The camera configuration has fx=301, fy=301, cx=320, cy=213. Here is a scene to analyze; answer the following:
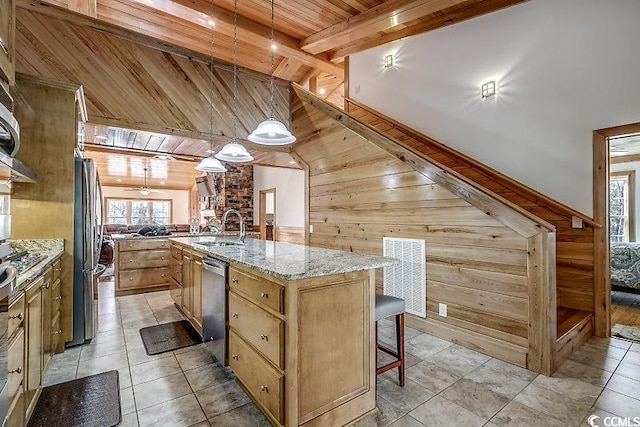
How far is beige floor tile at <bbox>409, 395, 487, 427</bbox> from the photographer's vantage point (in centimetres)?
179

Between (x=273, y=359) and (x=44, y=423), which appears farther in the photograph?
(x=44, y=423)

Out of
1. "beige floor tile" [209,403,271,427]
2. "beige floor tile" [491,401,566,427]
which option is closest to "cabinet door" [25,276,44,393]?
"beige floor tile" [209,403,271,427]

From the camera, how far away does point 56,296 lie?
8.28 feet

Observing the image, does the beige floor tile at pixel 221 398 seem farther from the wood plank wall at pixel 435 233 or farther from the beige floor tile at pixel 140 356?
the wood plank wall at pixel 435 233

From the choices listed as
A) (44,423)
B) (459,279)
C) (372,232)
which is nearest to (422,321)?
(459,279)

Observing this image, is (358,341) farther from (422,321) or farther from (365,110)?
(365,110)

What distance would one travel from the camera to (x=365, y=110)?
18.0 ft

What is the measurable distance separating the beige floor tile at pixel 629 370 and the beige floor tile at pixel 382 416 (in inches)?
74.8

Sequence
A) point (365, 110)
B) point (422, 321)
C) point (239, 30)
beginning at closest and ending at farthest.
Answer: point (422, 321)
point (239, 30)
point (365, 110)

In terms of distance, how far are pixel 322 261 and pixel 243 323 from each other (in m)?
0.67

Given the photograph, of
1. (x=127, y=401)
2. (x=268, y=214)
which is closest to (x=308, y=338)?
(x=127, y=401)

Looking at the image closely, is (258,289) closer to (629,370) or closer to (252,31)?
(629,370)

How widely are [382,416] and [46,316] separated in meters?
2.49

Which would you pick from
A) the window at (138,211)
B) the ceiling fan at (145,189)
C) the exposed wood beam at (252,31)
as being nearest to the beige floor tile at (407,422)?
the exposed wood beam at (252,31)
